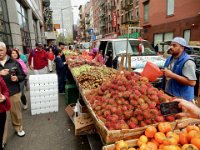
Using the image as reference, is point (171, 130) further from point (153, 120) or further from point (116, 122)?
point (116, 122)

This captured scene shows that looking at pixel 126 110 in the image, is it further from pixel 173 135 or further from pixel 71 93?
pixel 71 93

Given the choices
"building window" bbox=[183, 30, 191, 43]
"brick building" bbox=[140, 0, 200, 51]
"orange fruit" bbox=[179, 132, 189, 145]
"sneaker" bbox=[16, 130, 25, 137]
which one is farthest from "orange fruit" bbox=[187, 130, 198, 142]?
"building window" bbox=[183, 30, 191, 43]

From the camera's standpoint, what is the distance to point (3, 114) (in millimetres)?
3436

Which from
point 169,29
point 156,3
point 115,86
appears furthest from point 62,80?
point 156,3

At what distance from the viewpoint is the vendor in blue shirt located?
3.22 m

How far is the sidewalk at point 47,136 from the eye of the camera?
13.0ft

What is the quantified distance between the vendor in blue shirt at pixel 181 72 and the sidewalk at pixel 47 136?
86.0 inches

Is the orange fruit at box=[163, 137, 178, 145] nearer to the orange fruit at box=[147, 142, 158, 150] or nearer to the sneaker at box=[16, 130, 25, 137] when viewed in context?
the orange fruit at box=[147, 142, 158, 150]

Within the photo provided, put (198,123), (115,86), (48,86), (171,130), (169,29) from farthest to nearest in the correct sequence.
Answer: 1. (169,29)
2. (48,86)
3. (115,86)
4. (198,123)
5. (171,130)

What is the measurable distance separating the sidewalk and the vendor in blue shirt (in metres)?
2.19

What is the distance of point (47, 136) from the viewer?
437 centimetres

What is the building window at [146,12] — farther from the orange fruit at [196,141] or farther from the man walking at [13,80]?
the orange fruit at [196,141]

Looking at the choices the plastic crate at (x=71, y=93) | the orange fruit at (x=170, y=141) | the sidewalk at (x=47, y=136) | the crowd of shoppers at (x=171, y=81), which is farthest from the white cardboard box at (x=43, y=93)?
the orange fruit at (x=170, y=141)

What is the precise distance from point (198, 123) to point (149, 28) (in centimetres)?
2508
